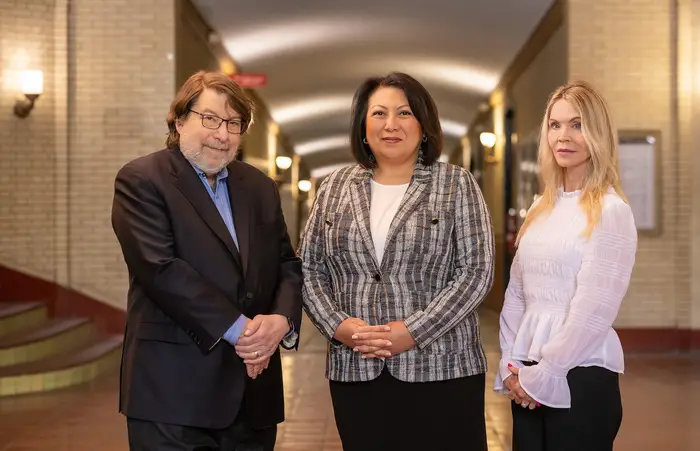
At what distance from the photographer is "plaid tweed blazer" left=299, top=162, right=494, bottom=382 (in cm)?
274

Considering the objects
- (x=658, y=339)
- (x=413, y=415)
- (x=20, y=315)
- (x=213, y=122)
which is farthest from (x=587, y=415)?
(x=658, y=339)

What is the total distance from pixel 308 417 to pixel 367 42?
794 centimetres

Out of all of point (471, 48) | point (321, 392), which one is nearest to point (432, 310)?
point (321, 392)

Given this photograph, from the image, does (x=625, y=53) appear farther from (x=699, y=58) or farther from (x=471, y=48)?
(x=471, y=48)

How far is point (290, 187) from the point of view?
907 inches

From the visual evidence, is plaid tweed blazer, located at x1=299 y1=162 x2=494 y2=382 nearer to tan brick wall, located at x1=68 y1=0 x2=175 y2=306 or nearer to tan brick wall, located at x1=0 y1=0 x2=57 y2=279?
tan brick wall, located at x1=68 y1=0 x2=175 y2=306

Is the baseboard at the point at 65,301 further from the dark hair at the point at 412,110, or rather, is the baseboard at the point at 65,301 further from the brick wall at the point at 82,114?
the dark hair at the point at 412,110

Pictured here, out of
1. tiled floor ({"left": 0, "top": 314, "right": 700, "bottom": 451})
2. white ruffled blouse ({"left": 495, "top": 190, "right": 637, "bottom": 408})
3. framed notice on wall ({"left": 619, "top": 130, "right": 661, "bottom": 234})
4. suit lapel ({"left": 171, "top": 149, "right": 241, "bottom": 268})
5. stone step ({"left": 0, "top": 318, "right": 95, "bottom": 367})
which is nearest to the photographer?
white ruffled blouse ({"left": 495, "top": 190, "right": 637, "bottom": 408})

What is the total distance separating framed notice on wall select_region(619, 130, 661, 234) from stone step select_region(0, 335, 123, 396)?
5.07 metres

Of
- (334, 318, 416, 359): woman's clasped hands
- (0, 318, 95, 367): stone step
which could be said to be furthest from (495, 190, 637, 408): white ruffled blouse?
(0, 318, 95, 367): stone step

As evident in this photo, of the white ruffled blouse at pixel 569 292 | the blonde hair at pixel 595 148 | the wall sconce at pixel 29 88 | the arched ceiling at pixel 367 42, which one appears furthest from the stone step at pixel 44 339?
the blonde hair at pixel 595 148

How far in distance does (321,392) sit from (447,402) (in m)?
3.89

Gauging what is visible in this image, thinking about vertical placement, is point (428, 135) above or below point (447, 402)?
above

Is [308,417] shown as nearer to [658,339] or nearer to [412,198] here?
[412,198]
